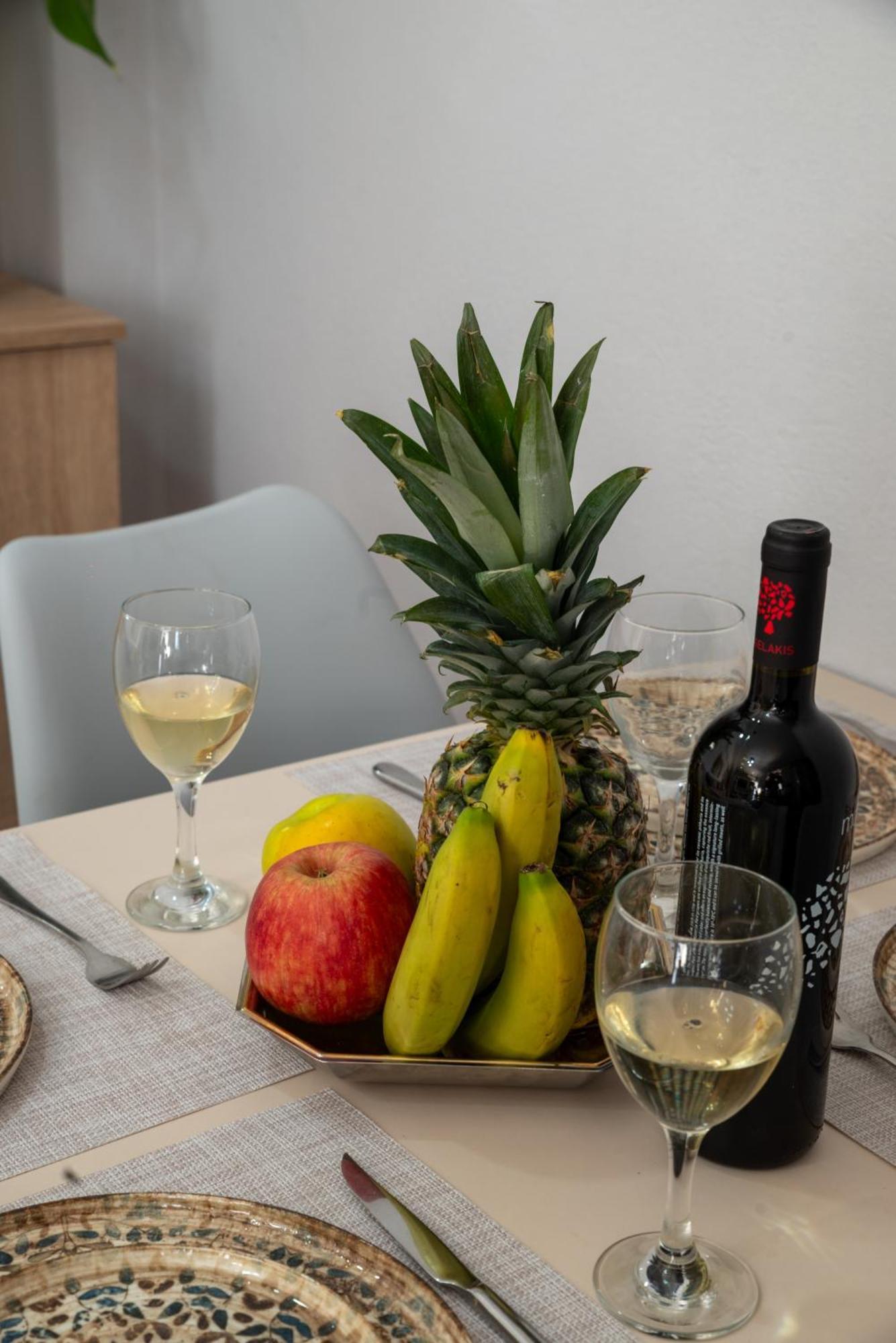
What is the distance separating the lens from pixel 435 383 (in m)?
0.76

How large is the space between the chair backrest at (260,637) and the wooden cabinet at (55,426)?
3.33ft

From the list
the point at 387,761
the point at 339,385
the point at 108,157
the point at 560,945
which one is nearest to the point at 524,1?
the point at 339,385

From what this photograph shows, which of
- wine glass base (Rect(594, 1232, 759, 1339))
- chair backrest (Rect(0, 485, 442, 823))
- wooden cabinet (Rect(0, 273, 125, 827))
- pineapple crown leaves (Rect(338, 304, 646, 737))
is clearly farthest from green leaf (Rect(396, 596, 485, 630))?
wooden cabinet (Rect(0, 273, 125, 827))

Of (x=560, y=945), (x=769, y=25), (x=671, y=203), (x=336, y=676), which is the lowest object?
(x=336, y=676)

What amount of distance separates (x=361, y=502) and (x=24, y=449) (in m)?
0.63

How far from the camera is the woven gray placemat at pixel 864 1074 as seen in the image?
2.46 ft

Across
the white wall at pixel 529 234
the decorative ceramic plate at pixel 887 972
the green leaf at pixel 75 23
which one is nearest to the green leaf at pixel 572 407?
the decorative ceramic plate at pixel 887 972

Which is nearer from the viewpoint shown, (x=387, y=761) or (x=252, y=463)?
(x=387, y=761)

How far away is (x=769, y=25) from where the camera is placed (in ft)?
4.74

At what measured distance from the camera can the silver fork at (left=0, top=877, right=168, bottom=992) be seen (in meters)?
0.86

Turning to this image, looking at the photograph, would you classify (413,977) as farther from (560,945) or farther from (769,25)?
(769,25)

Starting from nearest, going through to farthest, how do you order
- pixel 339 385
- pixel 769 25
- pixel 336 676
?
1. pixel 769 25
2. pixel 336 676
3. pixel 339 385

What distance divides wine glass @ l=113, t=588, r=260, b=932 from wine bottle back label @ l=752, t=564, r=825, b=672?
0.40m

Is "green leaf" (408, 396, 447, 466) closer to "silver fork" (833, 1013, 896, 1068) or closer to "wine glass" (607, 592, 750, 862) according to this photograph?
"wine glass" (607, 592, 750, 862)
